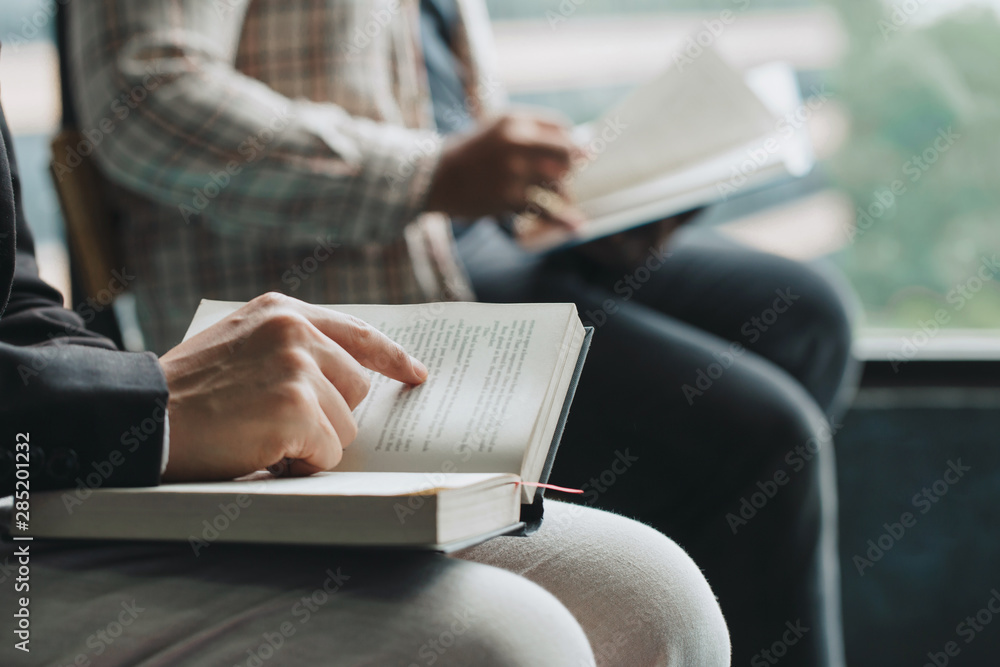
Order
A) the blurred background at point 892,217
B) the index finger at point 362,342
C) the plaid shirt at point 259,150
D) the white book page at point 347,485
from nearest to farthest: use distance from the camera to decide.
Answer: the white book page at point 347,485 → the index finger at point 362,342 → the plaid shirt at point 259,150 → the blurred background at point 892,217

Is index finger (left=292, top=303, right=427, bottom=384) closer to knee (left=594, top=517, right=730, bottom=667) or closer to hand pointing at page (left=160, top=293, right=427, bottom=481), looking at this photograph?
hand pointing at page (left=160, top=293, right=427, bottom=481)

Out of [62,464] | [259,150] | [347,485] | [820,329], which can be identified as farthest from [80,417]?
[820,329]

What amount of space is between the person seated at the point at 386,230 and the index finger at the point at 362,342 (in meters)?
0.36

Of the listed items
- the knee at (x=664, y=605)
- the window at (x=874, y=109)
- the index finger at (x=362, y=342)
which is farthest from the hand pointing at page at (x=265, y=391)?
the window at (x=874, y=109)

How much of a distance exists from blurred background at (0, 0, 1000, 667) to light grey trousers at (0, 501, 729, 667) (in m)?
1.13

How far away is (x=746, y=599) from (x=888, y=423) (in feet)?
2.37

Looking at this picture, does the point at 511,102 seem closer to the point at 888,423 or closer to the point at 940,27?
the point at 940,27

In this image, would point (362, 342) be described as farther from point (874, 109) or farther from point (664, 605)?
point (874, 109)

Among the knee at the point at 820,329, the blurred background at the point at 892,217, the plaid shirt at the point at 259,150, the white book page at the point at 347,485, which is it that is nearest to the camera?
the white book page at the point at 347,485

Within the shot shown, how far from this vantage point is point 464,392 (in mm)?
431

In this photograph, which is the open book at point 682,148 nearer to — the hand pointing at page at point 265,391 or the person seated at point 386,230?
the person seated at point 386,230

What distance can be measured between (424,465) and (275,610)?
0.10m

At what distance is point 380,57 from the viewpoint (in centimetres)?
90

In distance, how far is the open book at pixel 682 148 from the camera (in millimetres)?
811
